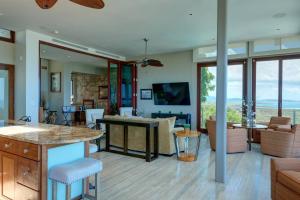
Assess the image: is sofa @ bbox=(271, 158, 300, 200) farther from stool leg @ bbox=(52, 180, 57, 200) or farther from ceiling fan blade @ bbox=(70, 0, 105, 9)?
ceiling fan blade @ bbox=(70, 0, 105, 9)

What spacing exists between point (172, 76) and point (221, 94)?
5.23m

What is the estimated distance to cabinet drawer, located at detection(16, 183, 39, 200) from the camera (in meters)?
2.28

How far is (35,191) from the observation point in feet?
7.45

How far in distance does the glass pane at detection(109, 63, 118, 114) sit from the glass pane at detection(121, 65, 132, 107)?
35 centimetres

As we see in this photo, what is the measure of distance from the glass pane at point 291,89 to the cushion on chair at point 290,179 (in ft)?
16.5

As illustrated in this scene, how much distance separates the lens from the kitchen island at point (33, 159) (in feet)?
7.31

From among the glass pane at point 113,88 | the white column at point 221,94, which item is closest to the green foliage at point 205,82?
the glass pane at point 113,88

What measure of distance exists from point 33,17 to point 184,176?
4.77 metres

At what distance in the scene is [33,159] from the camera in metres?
2.25

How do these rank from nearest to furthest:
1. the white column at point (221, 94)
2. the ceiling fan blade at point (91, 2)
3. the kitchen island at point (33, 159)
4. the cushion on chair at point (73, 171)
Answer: the cushion on chair at point (73, 171) → the kitchen island at point (33, 159) → the ceiling fan blade at point (91, 2) → the white column at point (221, 94)

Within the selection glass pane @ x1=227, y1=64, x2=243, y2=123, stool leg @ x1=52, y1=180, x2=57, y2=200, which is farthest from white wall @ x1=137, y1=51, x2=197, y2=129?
stool leg @ x1=52, y1=180, x2=57, y2=200

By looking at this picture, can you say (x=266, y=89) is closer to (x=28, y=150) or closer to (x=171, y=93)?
(x=171, y=93)

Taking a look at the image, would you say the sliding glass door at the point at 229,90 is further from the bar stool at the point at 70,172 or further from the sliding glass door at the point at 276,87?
the bar stool at the point at 70,172

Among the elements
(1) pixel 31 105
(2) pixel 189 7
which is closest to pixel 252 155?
(2) pixel 189 7
